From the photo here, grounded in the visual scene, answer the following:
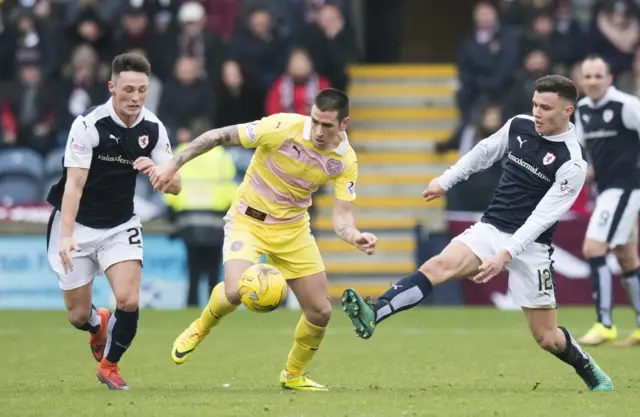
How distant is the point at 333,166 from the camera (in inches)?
374

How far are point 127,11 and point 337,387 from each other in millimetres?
11640

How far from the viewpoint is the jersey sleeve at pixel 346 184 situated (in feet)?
31.2

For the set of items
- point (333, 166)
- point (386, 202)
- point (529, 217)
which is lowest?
point (386, 202)

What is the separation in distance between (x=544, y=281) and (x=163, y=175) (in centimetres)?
272

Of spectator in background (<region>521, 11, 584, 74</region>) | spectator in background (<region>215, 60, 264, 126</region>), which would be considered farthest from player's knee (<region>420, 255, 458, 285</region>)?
spectator in background (<region>521, 11, 584, 74</region>)

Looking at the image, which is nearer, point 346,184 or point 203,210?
point 346,184

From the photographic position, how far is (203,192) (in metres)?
17.9

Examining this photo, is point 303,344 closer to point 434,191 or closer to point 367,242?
point 367,242

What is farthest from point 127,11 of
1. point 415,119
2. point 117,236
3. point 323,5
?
point 117,236

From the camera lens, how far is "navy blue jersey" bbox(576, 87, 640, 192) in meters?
12.8

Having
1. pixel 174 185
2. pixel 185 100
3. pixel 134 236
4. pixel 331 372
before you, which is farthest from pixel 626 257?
pixel 185 100

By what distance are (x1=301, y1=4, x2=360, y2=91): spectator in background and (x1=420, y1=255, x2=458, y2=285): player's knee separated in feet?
36.0

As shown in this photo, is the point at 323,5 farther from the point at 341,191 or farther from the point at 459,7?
the point at 341,191

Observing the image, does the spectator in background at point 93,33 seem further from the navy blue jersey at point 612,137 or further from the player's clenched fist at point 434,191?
the player's clenched fist at point 434,191
